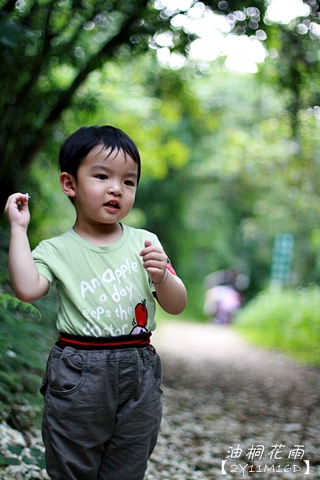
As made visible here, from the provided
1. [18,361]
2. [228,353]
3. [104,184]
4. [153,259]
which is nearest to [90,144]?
[104,184]

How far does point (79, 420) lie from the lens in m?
1.72

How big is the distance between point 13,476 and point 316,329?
6967mm

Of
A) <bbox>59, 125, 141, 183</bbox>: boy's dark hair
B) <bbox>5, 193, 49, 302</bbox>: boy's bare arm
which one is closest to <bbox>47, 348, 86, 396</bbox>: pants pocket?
<bbox>5, 193, 49, 302</bbox>: boy's bare arm

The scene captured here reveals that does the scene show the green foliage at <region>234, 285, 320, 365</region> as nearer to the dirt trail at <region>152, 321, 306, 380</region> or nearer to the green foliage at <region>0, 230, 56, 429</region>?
the dirt trail at <region>152, 321, 306, 380</region>

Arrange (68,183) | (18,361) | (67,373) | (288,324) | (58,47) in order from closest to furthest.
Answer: (67,373) → (68,183) → (18,361) → (58,47) → (288,324)

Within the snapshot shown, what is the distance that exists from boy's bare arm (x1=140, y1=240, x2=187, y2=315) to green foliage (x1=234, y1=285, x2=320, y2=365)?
6193 mm

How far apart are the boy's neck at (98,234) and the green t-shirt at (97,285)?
1.0 inches

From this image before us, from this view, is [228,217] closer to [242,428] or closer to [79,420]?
[242,428]

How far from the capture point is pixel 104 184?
176 cm

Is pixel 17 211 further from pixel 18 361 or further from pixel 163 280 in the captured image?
pixel 18 361

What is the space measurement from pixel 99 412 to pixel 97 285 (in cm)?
38

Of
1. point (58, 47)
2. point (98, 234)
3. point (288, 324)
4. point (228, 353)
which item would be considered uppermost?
point (288, 324)

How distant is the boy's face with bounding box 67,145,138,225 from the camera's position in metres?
1.76

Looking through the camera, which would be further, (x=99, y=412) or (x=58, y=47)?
(x=58, y=47)
